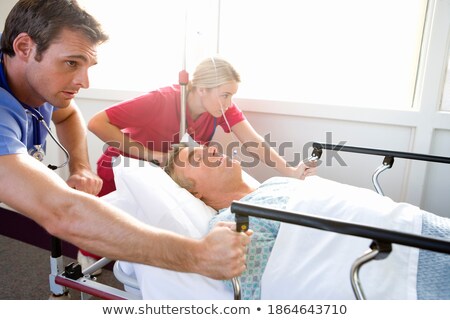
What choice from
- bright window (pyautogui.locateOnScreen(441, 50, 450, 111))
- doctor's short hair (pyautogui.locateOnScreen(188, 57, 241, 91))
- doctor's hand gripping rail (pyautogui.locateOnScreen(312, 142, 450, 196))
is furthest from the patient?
bright window (pyautogui.locateOnScreen(441, 50, 450, 111))

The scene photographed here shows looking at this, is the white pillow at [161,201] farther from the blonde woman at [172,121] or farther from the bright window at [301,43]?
the bright window at [301,43]

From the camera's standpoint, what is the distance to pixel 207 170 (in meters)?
1.50

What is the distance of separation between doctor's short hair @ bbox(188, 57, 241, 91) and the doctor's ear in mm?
800

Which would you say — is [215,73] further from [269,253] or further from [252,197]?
[269,253]

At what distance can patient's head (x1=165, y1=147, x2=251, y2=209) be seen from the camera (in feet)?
4.93

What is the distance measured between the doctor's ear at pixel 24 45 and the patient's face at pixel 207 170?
68 cm

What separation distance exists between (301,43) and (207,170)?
94 cm

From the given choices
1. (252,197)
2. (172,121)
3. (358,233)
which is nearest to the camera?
(358,233)

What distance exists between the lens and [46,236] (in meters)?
2.36

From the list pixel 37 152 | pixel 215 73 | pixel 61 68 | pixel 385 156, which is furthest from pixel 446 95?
pixel 37 152

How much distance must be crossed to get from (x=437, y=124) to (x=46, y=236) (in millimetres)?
2315

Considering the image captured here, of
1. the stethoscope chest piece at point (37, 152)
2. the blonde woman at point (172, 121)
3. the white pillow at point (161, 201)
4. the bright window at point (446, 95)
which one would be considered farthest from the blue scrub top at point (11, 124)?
the bright window at point (446, 95)

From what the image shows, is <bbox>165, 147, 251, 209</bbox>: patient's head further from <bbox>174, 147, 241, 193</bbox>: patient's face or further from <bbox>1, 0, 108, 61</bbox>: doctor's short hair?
<bbox>1, 0, 108, 61</bbox>: doctor's short hair

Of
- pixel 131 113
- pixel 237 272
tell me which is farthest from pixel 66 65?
pixel 237 272
